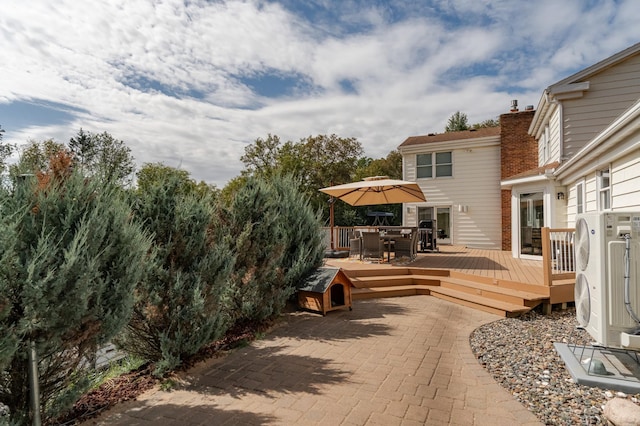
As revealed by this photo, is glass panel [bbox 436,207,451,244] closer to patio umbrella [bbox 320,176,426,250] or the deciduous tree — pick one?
patio umbrella [bbox 320,176,426,250]

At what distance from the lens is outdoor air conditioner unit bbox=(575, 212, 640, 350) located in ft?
11.0

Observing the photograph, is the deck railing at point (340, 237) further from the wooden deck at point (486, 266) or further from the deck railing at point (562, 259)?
the deck railing at point (562, 259)

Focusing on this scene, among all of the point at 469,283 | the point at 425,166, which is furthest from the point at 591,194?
the point at 425,166

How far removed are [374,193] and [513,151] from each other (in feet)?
23.3

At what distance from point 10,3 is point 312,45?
6456 millimetres

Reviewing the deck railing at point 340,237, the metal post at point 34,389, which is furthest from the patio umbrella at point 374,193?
the metal post at point 34,389

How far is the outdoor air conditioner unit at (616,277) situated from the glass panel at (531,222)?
6890mm

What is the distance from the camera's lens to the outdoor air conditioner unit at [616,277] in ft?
11.0

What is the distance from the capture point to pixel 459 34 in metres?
8.88

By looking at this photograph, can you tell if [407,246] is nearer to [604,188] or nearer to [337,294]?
[337,294]

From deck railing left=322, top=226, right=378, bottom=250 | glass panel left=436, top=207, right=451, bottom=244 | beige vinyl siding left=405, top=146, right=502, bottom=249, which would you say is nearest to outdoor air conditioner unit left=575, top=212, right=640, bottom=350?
deck railing left=322, top=226, right=378, bottom=250

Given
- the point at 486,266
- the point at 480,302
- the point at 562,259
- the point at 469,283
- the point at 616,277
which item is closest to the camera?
the point at 616,277

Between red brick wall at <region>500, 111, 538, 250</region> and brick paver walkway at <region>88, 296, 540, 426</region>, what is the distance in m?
10.6

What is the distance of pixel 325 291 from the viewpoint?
5684 millimetres
